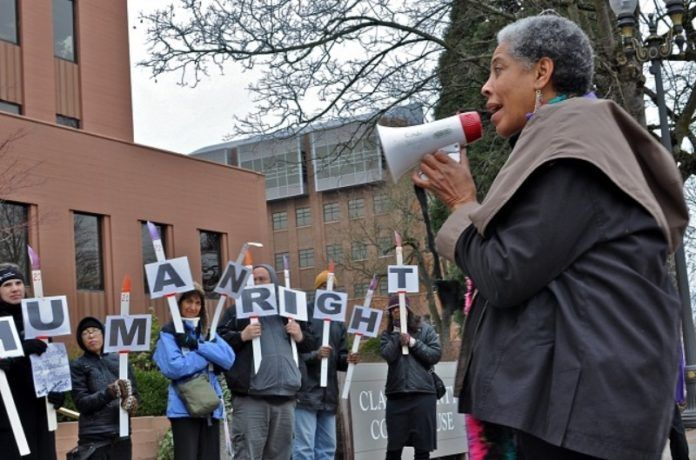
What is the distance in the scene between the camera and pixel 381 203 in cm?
5250

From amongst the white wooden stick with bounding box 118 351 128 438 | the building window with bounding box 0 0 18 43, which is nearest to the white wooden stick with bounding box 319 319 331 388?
the white wooden stick with bounding box 118 351 128 438

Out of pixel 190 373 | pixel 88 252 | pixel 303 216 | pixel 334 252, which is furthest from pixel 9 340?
pixel 303 216

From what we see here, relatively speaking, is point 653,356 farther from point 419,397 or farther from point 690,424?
point 690,424

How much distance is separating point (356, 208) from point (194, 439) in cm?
6003

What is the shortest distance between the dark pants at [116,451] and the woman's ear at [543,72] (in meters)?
6.08

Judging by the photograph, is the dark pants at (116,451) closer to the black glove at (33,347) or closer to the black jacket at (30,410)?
the black jacket at (30,410)

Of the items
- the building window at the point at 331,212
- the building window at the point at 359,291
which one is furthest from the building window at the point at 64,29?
the building window at the point at 331,212

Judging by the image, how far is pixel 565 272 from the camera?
2.39 m

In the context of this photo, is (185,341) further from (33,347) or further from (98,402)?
(33,347)

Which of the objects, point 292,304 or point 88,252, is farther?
point 88,252

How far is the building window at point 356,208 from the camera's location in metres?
67.6

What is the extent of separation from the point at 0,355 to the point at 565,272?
5.62m

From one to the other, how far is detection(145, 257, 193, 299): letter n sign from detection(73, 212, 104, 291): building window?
58.1 feet

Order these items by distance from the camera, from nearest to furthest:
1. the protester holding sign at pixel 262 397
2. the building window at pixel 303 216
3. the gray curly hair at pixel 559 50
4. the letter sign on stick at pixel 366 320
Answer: the gray curly hair at pixel 559 50, the protester holding sign at pixel 262 397, the letter sign on stick at pixel 366 320, the building window at pixel 303 216
